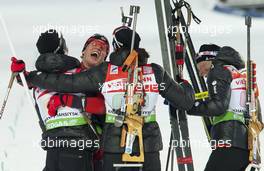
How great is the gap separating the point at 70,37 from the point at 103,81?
7666 millimetres

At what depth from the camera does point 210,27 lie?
1353 cm

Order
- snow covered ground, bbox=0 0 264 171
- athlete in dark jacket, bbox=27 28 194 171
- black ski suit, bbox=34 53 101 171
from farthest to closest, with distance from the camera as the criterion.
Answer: snow covered ground, bbox=0 0 264 171 → black ski suit, bbox=34 53 101 171 → athlete in dark jacket, bbox=27 28 194 171

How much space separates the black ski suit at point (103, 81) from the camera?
511 cm

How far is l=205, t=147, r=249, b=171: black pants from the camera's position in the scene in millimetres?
5663

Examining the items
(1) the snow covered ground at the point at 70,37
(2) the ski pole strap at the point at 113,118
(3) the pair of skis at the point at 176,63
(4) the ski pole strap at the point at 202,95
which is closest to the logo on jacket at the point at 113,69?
(2) the ski pole strap at the point at 113,118

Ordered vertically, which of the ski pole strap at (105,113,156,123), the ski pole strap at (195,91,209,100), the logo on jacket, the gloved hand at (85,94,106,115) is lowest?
the ski pole strap at (105,113,156,123)

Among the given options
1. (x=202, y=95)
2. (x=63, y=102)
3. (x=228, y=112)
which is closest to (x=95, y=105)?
(x=63, y=102)

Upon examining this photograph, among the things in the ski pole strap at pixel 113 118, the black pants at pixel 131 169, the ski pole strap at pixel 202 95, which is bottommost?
the black pants at pixel 131 169

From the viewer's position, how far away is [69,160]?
17.5 feet

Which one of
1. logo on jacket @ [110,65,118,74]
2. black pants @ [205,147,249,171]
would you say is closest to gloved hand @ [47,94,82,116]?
logo on jacket @ [110,65,118,74]

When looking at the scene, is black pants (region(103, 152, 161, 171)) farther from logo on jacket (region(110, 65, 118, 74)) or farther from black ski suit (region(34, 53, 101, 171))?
logo on jacket (region(110, 65, 118, 74))

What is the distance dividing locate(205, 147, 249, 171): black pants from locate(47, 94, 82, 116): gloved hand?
1071 millimetres

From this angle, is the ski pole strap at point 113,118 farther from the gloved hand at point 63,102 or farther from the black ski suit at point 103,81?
the gloved hand at point 63,102

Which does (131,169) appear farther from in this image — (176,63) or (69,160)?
(176,63)
